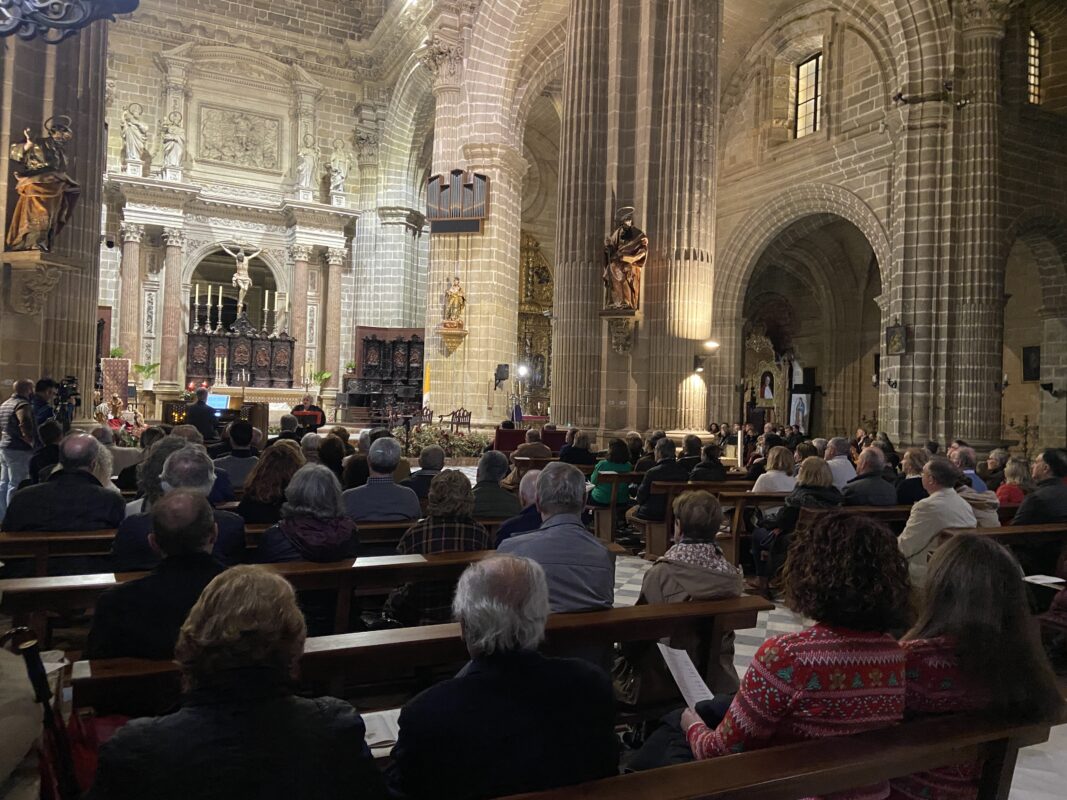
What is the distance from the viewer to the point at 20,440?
7688mm

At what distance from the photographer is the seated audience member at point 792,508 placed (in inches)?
243

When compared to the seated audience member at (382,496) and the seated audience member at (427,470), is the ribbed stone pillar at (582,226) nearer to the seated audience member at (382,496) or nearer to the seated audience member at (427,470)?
the seated audience member at (427,470)

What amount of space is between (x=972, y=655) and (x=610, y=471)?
634 cm

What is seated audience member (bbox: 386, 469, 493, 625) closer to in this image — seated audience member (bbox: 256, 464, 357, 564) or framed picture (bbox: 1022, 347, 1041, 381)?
seated audience member (bbox: 256, 464, 357, 564)

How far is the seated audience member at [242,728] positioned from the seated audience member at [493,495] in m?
3.89

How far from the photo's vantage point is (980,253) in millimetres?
14758

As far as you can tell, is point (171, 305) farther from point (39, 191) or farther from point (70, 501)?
point (70, 501)

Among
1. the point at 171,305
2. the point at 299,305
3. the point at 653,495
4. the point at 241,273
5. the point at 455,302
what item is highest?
the point at 241,273

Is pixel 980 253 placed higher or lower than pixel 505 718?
higher

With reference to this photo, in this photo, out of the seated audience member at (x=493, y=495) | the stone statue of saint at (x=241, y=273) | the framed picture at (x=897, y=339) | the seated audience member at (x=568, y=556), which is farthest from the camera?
the stone statue of saint at (x=241, y=273)

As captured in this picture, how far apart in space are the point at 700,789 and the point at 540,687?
426 mm

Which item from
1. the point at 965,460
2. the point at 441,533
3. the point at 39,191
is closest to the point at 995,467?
the point at 965,460

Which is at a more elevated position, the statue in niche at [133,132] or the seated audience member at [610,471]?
the statue in niche at [133,132]

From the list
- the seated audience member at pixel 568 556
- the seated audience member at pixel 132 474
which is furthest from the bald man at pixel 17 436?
the seated audience member at pixel 568 556
